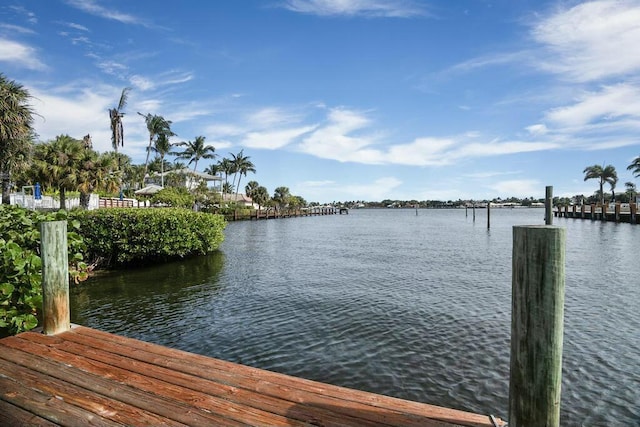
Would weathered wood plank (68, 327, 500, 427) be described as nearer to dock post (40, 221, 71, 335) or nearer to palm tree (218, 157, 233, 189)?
dock post (40, 221, 71, 335)

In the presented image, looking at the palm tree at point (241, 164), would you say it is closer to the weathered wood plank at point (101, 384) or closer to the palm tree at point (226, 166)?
the palm tree at point (226, 166)

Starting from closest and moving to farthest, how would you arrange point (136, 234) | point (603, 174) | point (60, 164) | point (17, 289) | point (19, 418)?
point (19, 418) → point (17, 289) → point (136, 234) → point (60, 164) → point (603, 174)

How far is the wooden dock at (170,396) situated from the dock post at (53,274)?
50 cm

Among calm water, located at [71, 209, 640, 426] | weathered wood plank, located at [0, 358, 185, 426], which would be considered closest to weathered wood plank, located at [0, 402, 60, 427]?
weathered wood plank, located at [0, 358, 185, 426]

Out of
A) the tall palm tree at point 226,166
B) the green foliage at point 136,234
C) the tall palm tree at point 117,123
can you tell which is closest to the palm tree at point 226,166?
the tall palm tree at point 226,166

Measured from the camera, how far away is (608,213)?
58.5 meters

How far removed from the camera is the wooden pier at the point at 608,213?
4834cm

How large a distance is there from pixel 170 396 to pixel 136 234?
13.9 metres

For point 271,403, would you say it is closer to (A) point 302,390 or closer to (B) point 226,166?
(A) point 302,390

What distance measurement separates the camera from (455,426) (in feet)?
8.25

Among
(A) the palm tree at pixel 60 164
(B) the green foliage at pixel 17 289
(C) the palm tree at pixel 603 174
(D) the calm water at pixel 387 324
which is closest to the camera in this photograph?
(B) the green foliage at pixel 17 289

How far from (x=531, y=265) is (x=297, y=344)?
607 cm

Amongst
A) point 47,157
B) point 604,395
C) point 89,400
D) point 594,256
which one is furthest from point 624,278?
point 47,157

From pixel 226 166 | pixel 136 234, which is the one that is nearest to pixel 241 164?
pixel 226 166
